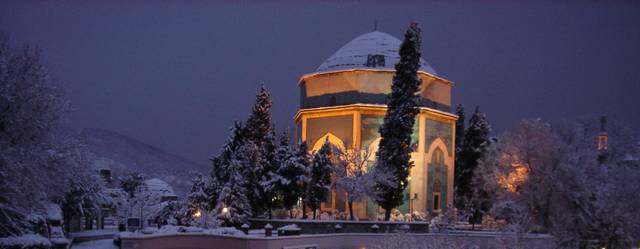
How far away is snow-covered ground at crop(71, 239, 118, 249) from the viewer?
22156mm

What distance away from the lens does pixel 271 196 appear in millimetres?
31047

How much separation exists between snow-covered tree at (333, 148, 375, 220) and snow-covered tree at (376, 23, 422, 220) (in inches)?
30.0

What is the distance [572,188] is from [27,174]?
27530 mm

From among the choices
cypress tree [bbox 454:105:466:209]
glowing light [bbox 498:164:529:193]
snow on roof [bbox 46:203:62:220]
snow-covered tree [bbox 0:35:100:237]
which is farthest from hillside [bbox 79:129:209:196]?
snow-covered tree [bbox 0:35:100:237]

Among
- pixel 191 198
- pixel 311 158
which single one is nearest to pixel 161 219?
pixel 191 198

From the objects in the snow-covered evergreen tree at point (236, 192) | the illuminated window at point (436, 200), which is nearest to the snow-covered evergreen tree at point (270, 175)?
the snow-covered evergreen tree at point (236, 192)

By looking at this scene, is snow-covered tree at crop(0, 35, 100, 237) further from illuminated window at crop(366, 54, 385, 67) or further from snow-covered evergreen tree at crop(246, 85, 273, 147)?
illuminated window at crop(366, 54, 385, 67)

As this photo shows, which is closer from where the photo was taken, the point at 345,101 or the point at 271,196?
the point at 271,196

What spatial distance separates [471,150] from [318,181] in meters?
14.4

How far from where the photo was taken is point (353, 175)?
32.9 meters

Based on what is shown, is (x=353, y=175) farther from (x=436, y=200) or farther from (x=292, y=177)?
(x=436, y=200)

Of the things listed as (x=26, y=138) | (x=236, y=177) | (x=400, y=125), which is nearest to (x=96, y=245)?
(x=26, y=138)

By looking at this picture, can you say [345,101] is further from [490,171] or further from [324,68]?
[490,171]

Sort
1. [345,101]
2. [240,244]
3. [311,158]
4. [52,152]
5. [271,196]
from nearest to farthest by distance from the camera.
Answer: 1. [52,152]
2. [240,244]
3. [271,196]
4. [311,158]
5. [345,101]
